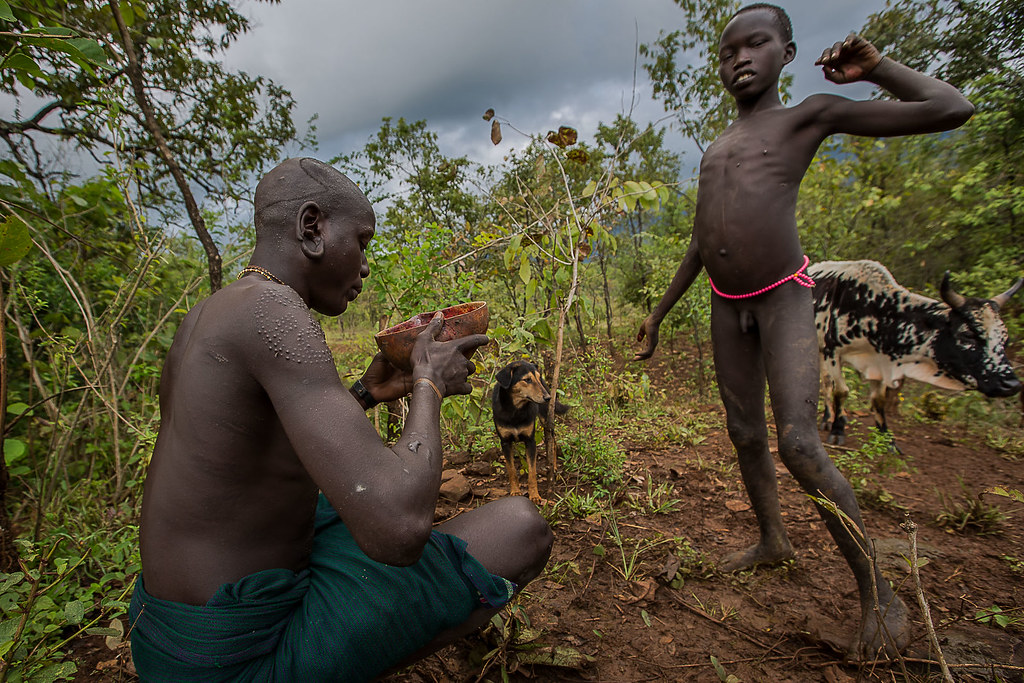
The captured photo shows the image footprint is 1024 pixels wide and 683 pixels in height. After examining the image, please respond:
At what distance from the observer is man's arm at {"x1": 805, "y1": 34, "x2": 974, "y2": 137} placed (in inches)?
68.5

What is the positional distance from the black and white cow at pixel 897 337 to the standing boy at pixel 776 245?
6.81ft

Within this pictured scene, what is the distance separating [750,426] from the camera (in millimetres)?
2316

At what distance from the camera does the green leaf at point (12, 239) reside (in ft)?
4.57

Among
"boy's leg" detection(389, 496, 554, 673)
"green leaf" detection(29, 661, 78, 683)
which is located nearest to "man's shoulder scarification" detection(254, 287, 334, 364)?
"boy's leg" detection(389, 496, 554, 673)

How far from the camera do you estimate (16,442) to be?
2.45 metres

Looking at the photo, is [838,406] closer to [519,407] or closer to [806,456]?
[806,456]

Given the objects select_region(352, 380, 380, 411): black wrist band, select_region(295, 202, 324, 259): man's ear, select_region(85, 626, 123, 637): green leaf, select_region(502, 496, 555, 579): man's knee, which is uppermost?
select_region(295, 202, 324, 259): man's ear

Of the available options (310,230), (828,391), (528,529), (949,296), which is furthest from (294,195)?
(828,391)

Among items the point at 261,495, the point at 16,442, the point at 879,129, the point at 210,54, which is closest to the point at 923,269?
the point at 879,129

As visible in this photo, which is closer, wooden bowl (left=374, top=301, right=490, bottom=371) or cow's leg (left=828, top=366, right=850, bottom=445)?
wooden bowl (left=374, top=301, right=490, bottom=371)

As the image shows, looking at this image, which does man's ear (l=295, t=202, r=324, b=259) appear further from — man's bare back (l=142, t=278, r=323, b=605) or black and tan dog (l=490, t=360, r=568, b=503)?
black and tan dog (l=490, t=360, r=568, b=503)

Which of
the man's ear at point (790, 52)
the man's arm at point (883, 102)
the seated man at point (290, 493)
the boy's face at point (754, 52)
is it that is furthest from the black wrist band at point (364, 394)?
the man's ear at point (790, 52)

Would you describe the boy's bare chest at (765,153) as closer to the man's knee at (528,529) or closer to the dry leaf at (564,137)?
the dry leaf at (564,137)

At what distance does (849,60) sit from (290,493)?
2.50 m
